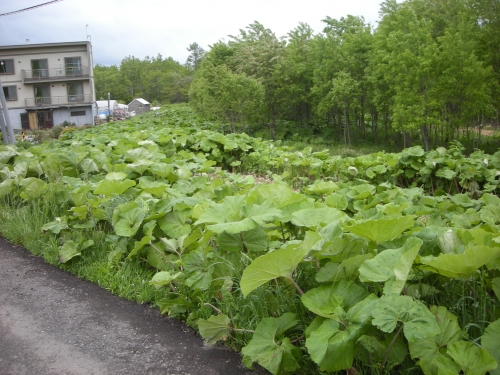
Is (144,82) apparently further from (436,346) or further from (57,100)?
(436,346)

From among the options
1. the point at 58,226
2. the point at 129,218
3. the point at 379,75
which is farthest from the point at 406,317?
the point at 379,75

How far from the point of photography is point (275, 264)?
6.26ft

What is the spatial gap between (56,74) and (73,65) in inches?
60.9

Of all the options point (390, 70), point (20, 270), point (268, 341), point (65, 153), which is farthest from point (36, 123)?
point (268, 341)

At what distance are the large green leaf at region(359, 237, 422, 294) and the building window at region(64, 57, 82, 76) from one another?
38.3 m

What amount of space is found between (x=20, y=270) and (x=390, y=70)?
1640cm

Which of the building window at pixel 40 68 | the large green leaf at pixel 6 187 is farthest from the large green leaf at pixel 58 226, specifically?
the building window at pixel 40 68

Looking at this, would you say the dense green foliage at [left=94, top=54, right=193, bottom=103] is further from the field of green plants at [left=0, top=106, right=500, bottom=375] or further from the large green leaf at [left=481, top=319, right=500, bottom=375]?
the large green leaf at [left=481, top=319, right=500, bottom=375]

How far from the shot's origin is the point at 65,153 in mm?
5707

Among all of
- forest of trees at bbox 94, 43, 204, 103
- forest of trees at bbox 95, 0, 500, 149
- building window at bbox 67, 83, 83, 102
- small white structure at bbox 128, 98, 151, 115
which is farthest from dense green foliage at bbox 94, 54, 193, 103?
forest of trees at bbox 95, 0, 500, 149

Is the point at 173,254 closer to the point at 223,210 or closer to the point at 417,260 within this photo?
the point at 223,210

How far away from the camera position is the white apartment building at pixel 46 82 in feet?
117

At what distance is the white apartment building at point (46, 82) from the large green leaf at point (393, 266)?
37.7m

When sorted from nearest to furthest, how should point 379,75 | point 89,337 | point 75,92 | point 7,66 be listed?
point 89,337 < point 379,75 < point 7,66 < point 75,92
